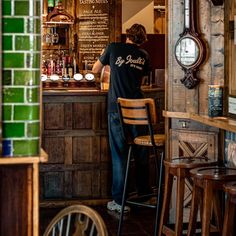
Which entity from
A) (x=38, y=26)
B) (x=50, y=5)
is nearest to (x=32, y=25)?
(x=38, y=26)

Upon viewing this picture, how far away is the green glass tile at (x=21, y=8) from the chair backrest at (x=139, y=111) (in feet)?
8.38

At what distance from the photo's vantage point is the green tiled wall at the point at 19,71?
264 cm

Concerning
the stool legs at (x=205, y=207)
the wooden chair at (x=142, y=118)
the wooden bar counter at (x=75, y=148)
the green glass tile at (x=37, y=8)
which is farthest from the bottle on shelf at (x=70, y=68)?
the green glass tile at (x=37, y=8)

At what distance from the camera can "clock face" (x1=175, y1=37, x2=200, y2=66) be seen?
197 inches

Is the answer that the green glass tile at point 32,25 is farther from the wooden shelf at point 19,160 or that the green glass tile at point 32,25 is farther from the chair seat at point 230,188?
the chair seat at point 230,188

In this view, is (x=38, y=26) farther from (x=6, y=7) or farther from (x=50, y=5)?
(x=50, y=5)

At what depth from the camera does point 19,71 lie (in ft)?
8.66

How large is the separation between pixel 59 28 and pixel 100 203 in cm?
385

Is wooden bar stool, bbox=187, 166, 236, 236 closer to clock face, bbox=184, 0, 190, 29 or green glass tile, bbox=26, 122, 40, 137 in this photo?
clock face, bbox=184, 0, 190, 29

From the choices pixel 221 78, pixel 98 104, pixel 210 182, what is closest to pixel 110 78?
pixel 98 104

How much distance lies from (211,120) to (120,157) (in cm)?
181

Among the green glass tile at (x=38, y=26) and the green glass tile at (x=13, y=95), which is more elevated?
the green glass tile at (x=38, y=26)

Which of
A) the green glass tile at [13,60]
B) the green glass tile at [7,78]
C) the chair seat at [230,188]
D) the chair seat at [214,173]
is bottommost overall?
the chair seat at [230,188]

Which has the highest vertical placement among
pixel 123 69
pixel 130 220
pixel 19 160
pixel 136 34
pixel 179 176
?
pixel 136 34
